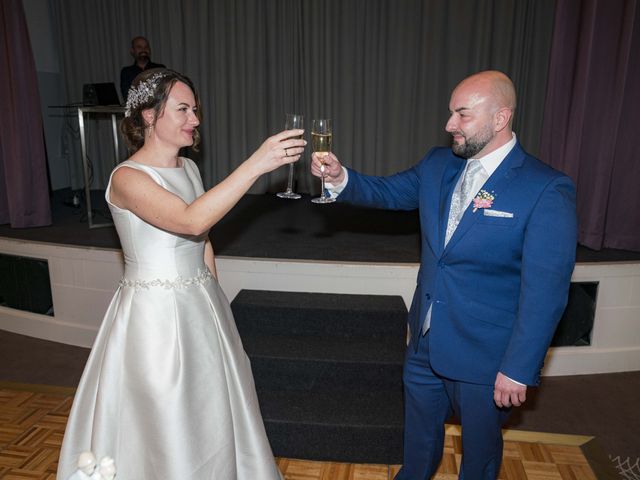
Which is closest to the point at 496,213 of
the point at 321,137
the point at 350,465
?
the point at 321,137

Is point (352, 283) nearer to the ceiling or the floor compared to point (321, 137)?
nearer to the floor

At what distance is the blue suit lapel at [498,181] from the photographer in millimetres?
1883

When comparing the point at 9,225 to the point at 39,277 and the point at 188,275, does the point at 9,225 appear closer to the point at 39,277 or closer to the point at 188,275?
the point at 39,277

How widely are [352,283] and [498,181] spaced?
1.76m

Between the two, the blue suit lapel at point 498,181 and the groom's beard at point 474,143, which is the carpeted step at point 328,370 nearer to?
the blue suit lapel at point 498,181

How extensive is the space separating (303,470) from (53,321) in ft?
8.35

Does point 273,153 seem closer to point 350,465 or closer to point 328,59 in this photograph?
point 350,465

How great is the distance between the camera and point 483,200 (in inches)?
74.3

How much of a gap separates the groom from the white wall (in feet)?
4.14

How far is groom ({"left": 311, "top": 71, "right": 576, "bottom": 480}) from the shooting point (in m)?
1.78

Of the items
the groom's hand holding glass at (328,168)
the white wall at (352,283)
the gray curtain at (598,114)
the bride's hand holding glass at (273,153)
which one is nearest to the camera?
the bride's hand holding glass at (273,153)

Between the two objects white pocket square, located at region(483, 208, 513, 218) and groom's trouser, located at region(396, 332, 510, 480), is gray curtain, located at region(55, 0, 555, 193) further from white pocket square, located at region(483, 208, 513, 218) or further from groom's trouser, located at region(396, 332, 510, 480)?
white pocket square, located at region(483, 208, 513, 218)

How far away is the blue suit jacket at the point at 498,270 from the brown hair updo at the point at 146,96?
102 centimetres

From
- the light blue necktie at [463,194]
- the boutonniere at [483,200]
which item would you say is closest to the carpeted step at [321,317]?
the light blue necktie at [463,194]
